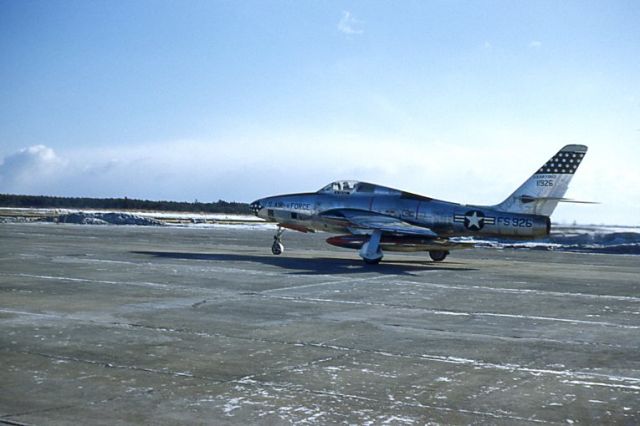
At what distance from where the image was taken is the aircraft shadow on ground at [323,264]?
77.9ft

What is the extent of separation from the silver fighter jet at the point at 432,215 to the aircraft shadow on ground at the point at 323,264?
0.67 m

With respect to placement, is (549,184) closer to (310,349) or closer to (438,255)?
(438,255)

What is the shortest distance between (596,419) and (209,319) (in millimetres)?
7271

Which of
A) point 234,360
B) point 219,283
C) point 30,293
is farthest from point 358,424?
point 219,283

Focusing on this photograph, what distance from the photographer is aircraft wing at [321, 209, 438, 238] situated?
25.7 m

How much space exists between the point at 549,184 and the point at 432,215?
4.20 metres

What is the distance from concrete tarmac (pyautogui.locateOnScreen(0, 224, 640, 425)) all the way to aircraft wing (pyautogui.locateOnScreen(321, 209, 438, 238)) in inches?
192

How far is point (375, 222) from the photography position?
27016mm

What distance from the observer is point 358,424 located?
270 inches

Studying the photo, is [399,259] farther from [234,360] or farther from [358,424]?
[358,424]

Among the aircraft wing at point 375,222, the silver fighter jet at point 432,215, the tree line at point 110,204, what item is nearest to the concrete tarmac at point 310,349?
the aircraft wing at point 375,222

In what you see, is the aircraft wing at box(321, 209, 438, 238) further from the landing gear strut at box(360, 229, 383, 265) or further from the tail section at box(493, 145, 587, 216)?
the tail section at box(493, 145, 587, 216)

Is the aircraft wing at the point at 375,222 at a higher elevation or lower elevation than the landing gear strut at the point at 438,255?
higher

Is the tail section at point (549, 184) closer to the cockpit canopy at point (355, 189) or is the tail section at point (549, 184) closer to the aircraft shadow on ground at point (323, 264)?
the aircraft shadow on ground at point (323, 264)
